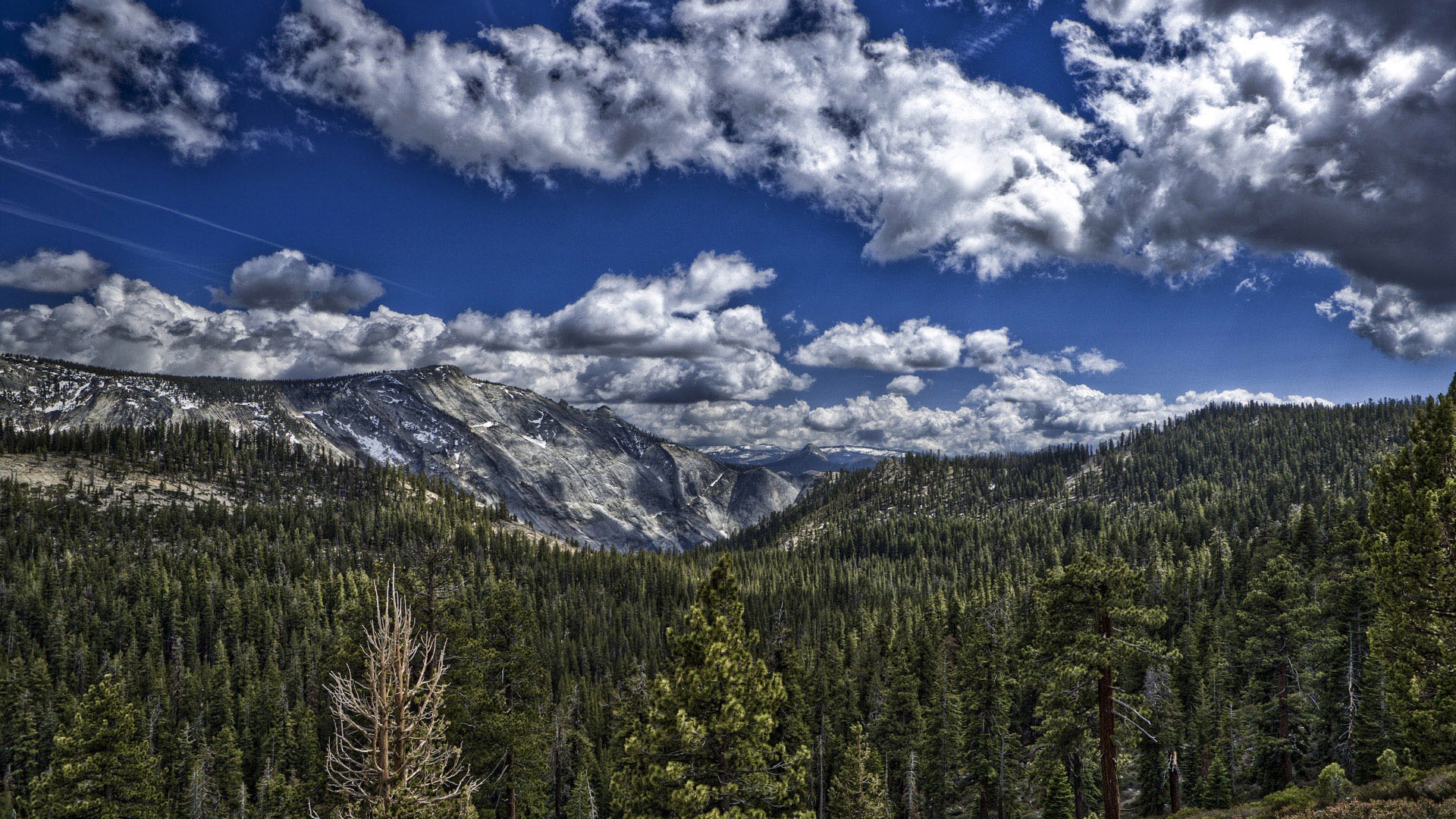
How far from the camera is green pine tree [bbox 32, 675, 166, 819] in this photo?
29.3m

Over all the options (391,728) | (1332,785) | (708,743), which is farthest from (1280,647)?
(391,728)

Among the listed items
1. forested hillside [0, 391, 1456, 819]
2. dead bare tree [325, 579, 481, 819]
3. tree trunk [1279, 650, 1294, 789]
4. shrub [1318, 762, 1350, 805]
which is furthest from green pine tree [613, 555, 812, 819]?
tree trunk [1279, 650, 1294, 789]

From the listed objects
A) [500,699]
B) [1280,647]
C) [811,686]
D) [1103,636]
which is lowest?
[811,686]

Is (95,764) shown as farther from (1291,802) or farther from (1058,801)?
(1058,801)

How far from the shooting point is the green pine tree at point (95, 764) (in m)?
29.3

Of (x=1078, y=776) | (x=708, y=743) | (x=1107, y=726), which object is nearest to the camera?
(x=708, y=743)

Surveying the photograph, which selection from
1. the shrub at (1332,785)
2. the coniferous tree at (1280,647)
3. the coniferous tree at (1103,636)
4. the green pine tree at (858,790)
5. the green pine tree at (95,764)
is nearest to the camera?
the coniferous tree at (1103,636)

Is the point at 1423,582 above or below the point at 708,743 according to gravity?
above

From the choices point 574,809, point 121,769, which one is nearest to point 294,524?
point 574,809

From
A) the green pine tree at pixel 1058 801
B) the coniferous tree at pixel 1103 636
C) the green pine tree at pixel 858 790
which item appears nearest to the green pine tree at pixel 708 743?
the coniferous tree at pixel 1103 636

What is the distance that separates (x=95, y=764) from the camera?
29516 mm

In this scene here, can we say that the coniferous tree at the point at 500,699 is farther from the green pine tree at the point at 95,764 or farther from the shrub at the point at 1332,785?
the shrub at the point at 1332,785

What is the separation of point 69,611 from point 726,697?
153 metres

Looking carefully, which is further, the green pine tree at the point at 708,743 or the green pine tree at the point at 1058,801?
the green pine tree at the point at 1058,801
